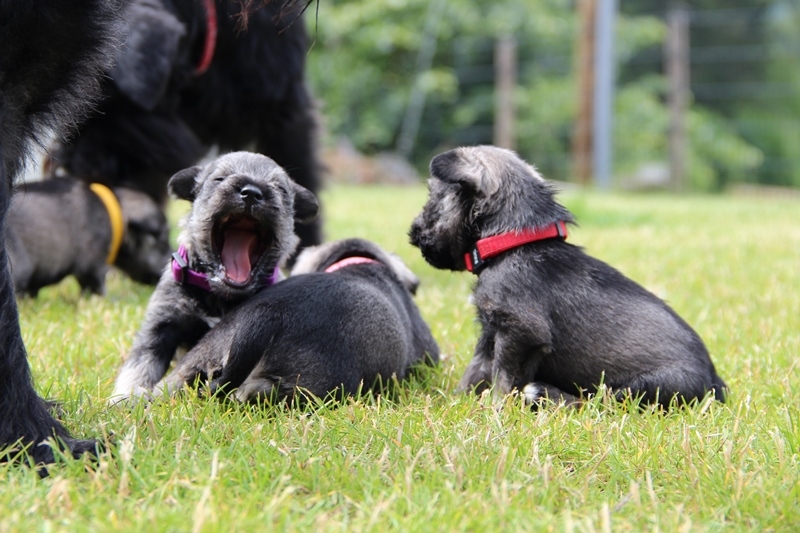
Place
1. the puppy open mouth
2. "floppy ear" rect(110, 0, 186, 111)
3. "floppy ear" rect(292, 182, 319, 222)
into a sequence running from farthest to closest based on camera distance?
"floppy ear" rect(110, 0, 186, 111)
"floppy ear" rect(292, 182, 319, 222)
the puppy open mouth

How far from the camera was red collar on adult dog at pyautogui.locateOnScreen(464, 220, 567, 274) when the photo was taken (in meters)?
3.31

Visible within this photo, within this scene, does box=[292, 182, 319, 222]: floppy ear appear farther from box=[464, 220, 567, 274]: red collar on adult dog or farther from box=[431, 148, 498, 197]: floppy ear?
box=[464, 220, 567, 274]: red collar on adult dog

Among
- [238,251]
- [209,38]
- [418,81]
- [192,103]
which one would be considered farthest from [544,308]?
[418,81]

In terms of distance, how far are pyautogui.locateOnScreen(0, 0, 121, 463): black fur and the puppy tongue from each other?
2.95 feet

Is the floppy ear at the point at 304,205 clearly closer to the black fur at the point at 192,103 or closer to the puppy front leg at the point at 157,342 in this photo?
the puppy front leg at the point at 157,342

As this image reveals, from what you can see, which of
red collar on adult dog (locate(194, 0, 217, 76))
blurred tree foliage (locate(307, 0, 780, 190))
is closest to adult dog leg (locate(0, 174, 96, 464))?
red collar on adult dog (locate(194, 0, 217, 76))

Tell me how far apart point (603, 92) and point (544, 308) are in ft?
50.3

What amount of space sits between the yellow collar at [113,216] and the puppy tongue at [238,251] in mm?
1826

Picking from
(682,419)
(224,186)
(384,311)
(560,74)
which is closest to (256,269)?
(224,186)

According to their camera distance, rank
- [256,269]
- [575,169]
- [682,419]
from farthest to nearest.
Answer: [575,169], [256,269], [682,419]

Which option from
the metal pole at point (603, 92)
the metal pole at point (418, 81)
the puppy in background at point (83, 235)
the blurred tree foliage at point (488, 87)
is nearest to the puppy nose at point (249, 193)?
the puppy in background at point (83, 235)

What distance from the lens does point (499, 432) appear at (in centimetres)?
265

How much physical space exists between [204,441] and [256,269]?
3.48ft

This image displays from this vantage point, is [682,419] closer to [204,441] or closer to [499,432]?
[499,432]
